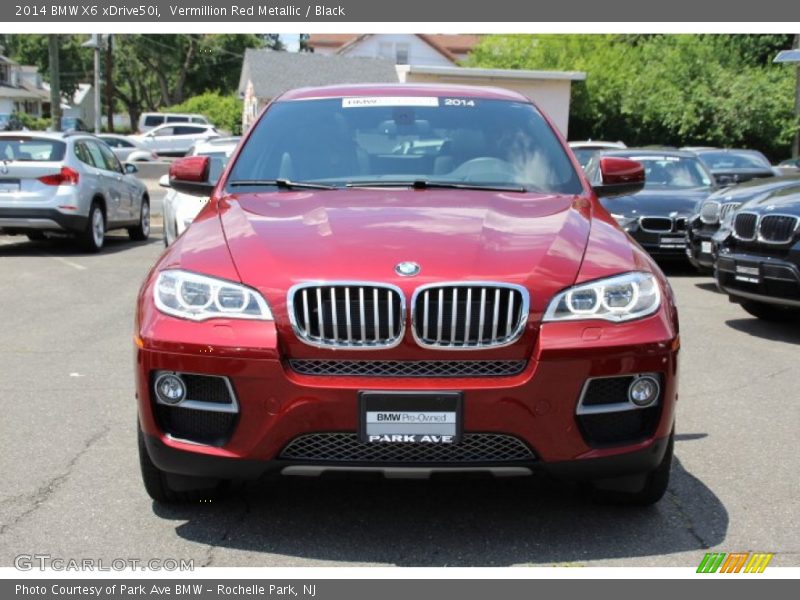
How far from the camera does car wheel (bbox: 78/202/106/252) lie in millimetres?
14578

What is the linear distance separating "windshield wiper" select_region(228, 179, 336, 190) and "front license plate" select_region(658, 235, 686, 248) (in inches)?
341

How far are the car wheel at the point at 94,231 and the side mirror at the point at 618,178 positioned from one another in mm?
10374

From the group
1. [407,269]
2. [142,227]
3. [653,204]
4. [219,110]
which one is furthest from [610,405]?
[219,110]

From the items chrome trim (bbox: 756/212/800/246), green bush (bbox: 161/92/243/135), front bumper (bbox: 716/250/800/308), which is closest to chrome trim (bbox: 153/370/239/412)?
front bumper (bbox: 716/250/800/308)

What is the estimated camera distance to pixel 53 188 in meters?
14.2

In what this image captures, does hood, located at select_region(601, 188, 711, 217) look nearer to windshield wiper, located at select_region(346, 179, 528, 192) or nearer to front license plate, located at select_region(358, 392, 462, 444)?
windshield wiper, located at select_region(346, 179, 528, 192)

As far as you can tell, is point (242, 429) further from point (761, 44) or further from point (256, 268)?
point (761, 44)

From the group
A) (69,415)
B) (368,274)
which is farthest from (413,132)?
(69,415)

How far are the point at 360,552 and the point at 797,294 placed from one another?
5.49 m

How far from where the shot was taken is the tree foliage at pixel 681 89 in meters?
41.1

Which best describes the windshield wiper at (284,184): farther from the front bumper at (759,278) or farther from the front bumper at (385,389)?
the front bumper at (759,278)

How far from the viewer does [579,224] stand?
432 centimetres

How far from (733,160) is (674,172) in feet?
19.8

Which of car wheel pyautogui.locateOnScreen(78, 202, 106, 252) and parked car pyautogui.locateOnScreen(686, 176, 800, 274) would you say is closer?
parked car pyautogui.locateOnScreen(686, 176, 800, 274)
